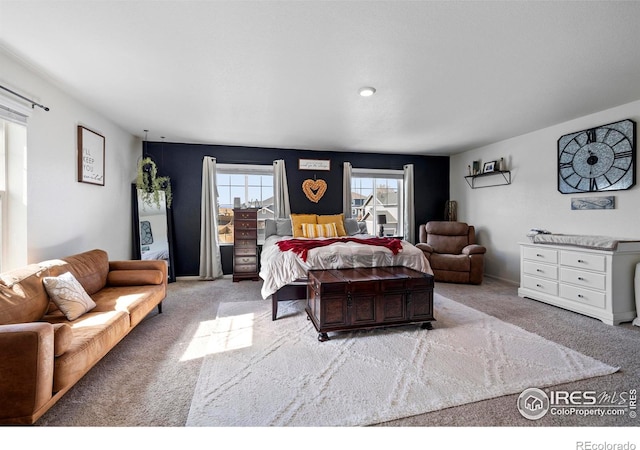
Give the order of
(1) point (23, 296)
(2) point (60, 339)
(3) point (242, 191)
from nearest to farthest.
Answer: (2) point (60, 339)
(1) point (23, 296)
(3) point (242, 191)

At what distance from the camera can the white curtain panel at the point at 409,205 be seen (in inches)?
228

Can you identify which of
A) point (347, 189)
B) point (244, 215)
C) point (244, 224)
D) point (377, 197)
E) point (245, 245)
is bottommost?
point (245, 245)

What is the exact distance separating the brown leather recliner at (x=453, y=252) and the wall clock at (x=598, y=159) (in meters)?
1.46

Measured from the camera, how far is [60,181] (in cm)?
282

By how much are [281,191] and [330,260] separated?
2.47 metres

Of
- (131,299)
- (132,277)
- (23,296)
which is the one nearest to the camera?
(23,296)

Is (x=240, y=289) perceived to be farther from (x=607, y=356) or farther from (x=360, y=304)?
(x=607, y=356)

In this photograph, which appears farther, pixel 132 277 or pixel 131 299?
pixel 132 277

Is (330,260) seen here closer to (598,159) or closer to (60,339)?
(60,339)

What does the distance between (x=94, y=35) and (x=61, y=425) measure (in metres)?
2.40

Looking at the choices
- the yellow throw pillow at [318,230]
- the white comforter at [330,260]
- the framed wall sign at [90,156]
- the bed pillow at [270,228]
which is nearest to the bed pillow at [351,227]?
the yellow throw pillow at [318,230]

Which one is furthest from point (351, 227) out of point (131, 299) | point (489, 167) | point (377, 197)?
point (131, 299)

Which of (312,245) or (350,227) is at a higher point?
(350,227)

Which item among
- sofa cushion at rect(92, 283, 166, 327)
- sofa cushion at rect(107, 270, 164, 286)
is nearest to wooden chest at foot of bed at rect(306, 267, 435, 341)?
sofa cushion at rect(92, 283, 166, 327)
